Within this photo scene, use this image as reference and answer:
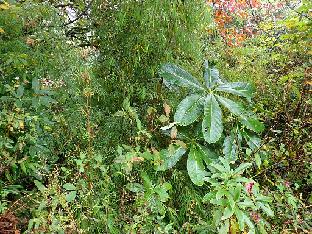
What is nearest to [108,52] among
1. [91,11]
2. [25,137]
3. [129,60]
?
[129,60]

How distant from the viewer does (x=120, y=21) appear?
7.59 feet

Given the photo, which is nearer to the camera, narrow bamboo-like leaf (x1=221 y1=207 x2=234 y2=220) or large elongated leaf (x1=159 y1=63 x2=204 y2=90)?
narrow bamboo-like leaf (x1=221 y1=207 x2=234 y2=220)

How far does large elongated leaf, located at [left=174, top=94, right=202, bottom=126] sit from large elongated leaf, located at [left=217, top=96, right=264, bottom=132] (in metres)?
0.17

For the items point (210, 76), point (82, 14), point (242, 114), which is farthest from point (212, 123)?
point (82, 14)

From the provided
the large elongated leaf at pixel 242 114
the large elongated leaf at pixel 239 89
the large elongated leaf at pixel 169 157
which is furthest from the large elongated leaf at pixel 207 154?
the large elongated leaf at pixel 239 89

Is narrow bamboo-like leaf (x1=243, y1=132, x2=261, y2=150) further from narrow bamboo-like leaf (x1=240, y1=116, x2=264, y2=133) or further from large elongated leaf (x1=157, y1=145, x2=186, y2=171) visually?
large elongated leaf (x1=157, y1=145, x2=186, y2=171)

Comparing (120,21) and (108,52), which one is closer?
(120,21)

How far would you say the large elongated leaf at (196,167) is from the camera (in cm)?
217

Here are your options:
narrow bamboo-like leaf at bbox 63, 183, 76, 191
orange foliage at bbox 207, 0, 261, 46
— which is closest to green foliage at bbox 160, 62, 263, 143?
narrow bamboo-like leaf at bbox 63, 183, 76, 191

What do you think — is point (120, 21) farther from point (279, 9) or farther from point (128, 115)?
point (279, 9)

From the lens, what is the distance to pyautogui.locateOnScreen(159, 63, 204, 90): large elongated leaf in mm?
2301

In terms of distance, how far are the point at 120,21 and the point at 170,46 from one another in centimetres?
37

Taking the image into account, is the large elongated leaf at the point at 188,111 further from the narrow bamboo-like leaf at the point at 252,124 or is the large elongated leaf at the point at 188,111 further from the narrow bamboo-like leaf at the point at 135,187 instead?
the narrow bamboo-like leaf at the point at 135,187

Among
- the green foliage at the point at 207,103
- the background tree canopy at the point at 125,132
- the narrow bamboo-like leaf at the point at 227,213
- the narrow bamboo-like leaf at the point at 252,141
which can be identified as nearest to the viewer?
the narrow bamboo-like leaf at the point at 227,213
